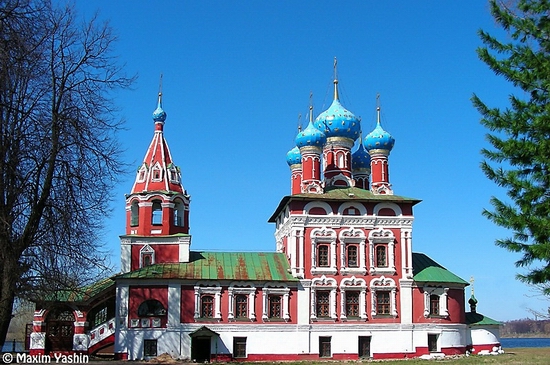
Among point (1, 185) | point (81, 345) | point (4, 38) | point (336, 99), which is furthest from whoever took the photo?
point (336, 99)

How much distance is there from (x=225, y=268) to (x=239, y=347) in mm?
3704

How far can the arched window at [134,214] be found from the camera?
3195cm

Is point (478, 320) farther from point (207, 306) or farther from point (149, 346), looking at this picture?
point (149, 346)

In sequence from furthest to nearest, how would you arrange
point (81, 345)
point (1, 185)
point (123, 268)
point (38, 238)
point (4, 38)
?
point (123, 268) → point (81, 345) → point (38, 238) → point (1, 185) → point (4, 38)

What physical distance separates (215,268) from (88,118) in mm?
18955

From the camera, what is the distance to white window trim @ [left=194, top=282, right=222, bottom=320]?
97.4ft

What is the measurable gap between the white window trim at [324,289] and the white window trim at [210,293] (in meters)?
4.30

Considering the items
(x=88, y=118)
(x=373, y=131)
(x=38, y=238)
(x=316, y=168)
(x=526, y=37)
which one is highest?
(x=373, y=131)

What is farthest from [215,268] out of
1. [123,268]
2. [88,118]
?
[88,118]

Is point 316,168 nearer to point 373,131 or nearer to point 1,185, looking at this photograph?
point 373,131

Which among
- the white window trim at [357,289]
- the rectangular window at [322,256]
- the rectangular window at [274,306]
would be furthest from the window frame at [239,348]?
the rectangular window at [322,256]

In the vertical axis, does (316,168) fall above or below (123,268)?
above

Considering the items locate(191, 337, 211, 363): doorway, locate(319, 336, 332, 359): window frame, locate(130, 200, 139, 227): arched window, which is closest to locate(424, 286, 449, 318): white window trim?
locate(319, 336, 332, 359): window frame

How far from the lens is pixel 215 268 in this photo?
101 feet
